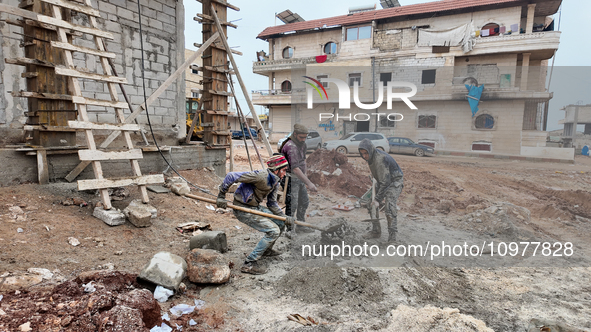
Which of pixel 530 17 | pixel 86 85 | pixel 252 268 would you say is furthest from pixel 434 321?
pixel 530 17

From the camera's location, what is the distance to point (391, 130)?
12.5ft

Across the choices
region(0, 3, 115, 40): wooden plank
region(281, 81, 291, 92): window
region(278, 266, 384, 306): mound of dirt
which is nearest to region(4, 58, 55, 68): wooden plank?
region(0, 3, 115, 40): wooden plank

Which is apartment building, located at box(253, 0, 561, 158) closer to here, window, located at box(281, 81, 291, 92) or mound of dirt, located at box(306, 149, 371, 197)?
mound of dirt, located at box(306, 149, 371, 197)

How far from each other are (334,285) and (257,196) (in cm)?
157

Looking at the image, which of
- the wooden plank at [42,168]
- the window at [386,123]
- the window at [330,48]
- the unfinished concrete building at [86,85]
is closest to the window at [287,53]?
the window at [330,48]

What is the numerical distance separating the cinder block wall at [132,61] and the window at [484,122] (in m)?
7.04

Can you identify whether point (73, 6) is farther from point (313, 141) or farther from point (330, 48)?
point (330, 48)

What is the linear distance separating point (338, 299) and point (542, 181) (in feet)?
9.25

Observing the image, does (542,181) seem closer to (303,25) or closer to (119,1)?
(119,1)

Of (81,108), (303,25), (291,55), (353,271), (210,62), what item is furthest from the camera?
(291,55)

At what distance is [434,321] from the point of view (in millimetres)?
2850

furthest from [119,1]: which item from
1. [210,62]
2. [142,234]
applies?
[142,234]

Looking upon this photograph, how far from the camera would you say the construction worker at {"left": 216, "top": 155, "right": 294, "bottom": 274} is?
4.08 m

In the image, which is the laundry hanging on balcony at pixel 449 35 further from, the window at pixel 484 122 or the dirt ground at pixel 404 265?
the dirt ground at pixel 404 265
